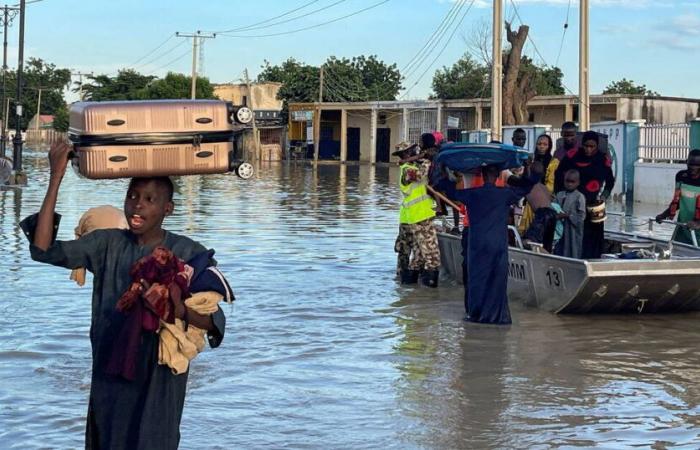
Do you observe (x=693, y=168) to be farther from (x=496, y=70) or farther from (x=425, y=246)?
(x=496, y=70)

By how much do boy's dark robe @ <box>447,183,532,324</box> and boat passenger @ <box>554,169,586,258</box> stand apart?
108 cm

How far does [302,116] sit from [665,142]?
4656cm

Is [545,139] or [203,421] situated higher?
[545,139]

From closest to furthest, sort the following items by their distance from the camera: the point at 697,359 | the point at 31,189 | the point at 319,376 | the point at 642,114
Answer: the point at 319,376 → the point at 697,359 → the point at 31,189 → the point at 642,114

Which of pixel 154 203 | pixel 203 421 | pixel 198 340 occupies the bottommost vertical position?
pixel 203 421

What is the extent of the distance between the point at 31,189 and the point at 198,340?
2700 cm

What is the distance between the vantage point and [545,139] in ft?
43.2

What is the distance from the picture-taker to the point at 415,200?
12680 mm

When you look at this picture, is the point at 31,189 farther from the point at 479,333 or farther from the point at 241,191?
the point at 479,333

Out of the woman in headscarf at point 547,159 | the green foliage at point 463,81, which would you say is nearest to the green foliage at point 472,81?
the green foliage at point 463,81

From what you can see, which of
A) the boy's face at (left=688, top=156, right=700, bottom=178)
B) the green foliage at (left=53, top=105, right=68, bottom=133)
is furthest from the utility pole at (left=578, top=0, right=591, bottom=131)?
the green foliage at (left=53, top=105, right=68, bottom=133)

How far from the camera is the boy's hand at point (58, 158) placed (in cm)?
421

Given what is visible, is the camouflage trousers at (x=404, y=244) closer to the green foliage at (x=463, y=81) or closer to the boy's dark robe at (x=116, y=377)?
the boy's dark robe at (x=116, y=377)

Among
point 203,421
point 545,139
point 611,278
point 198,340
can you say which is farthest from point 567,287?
point 198,340
